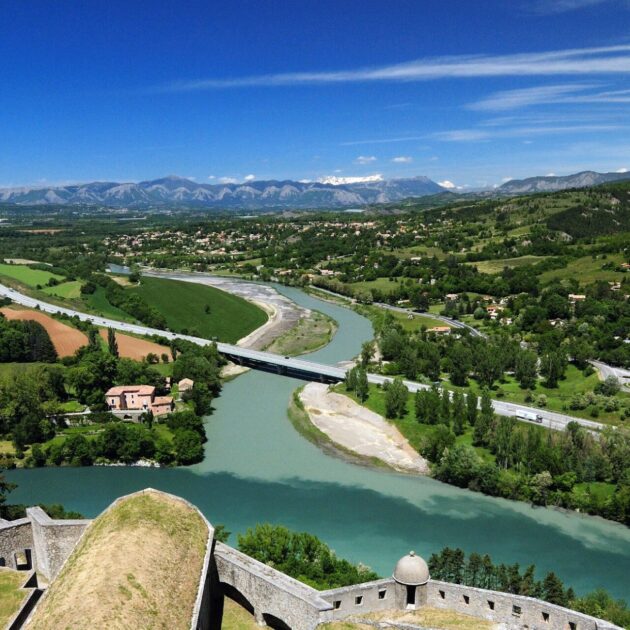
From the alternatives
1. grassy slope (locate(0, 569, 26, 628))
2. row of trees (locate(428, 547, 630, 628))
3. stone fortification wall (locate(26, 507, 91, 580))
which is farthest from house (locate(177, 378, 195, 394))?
grassy slope (locate(0, 569, 26, 628))

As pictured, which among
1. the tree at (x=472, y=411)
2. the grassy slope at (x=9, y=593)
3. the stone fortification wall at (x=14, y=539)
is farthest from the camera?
the tree at (x=472, y=411)

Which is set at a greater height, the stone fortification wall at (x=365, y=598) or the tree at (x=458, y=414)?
the stone fortification wall at (x=365, y=598)

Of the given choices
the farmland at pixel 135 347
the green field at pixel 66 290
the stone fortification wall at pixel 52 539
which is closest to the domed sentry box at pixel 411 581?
the stone fortification wall at pixel 52 539

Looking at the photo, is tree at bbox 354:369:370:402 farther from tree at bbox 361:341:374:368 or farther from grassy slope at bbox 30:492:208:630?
grassy slope at bbox 30:492:208:630

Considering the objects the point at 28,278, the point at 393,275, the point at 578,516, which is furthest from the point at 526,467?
the point at 28,278

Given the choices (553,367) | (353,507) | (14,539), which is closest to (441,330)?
(553,367)

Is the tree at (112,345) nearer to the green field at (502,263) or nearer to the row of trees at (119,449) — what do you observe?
the row of trees at (119,449)

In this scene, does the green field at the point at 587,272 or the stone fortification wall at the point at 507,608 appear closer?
the stone fortification wall at the point at 507,608

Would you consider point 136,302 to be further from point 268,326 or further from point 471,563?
point 471,563
